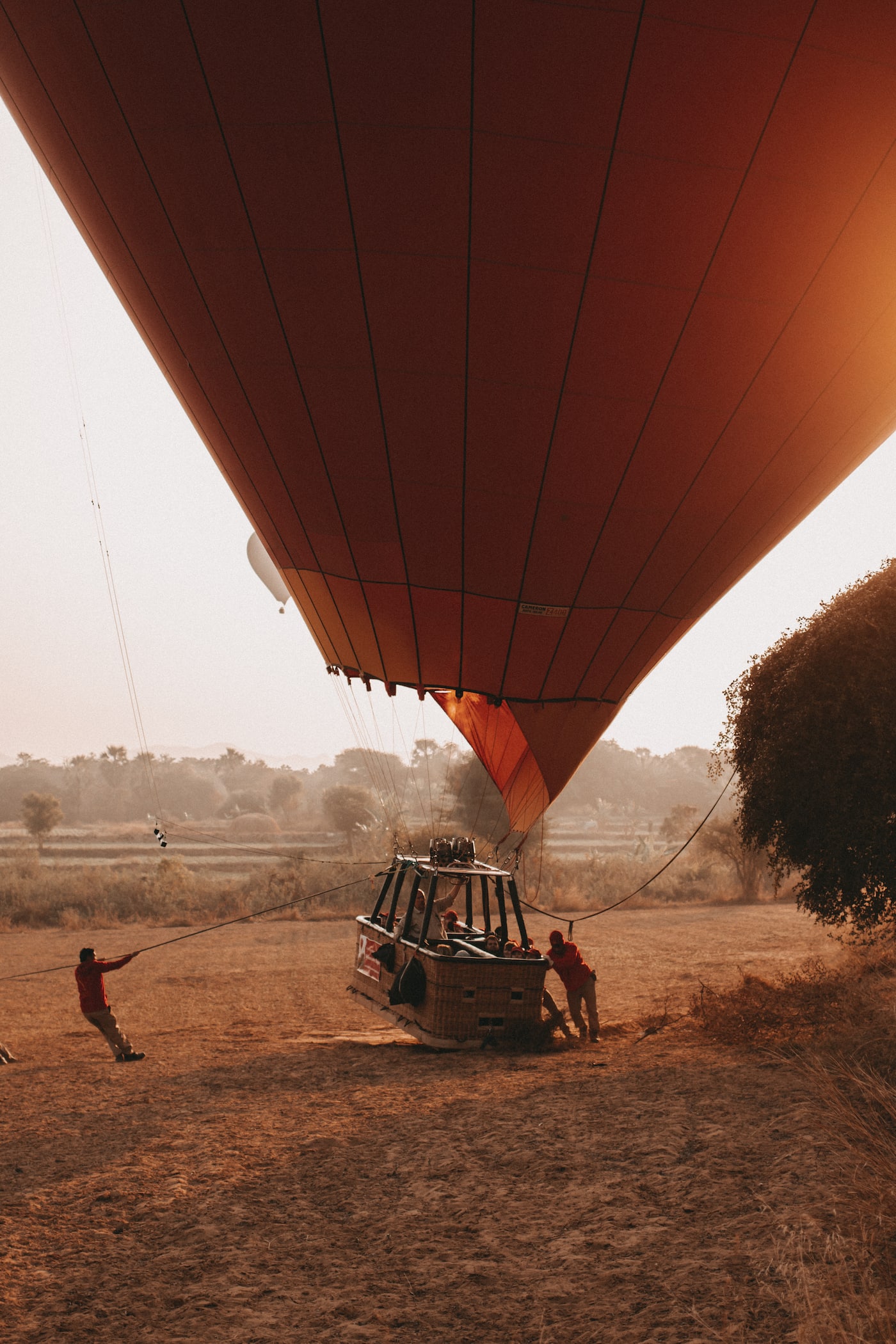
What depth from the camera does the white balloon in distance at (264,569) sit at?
19.9 meters

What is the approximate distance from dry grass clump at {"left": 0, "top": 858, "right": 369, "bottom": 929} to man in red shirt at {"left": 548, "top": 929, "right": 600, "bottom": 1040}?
15018mm

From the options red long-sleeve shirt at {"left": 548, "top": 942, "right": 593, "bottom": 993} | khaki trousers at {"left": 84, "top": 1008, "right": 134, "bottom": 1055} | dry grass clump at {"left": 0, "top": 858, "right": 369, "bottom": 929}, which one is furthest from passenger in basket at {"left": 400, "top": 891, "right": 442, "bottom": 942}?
dry grass clump at {"left": 0, "top": 858, "right": 369, "bottom": 929}

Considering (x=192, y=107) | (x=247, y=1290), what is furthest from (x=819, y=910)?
(x=192, y=107)

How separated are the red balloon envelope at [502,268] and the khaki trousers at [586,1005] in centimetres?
333

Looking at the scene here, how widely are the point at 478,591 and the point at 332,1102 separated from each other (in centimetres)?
468

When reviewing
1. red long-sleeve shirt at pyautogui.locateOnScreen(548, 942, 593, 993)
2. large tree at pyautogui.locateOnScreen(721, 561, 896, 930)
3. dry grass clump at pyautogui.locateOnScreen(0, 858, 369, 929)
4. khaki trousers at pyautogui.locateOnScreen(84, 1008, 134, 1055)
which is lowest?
dry grass clump at pyautogui.locateOnScreen(0, 858, 369, 929)

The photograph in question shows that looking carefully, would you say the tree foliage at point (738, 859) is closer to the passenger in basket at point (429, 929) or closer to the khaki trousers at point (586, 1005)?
the khaki trousers at point (586, 1005)

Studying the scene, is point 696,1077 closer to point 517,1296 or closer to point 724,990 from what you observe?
point 517,1296

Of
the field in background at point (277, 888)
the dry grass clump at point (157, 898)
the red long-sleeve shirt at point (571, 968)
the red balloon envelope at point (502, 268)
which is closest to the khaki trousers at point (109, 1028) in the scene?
the red long-sleeve shirt at point (571, 968)

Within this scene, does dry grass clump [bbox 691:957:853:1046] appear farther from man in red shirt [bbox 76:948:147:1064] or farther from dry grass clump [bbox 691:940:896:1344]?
man in red shirt [bbox 76:948:147:1064]

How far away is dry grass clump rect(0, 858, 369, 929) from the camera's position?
25672mm

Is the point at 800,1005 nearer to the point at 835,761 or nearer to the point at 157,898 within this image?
the point at 835,761

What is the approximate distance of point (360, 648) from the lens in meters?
10.3

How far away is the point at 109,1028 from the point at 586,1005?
4867 mm
